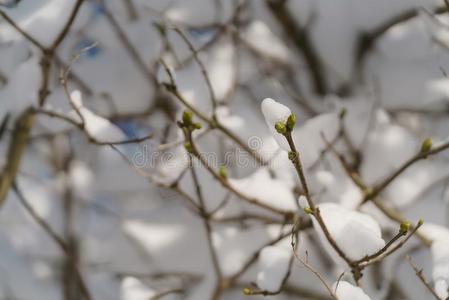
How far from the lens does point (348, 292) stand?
3.50 feet

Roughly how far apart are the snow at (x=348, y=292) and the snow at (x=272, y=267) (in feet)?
1.13

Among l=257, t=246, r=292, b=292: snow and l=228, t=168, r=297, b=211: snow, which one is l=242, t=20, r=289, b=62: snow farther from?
l=257, t=246, r=292, b=292: snow

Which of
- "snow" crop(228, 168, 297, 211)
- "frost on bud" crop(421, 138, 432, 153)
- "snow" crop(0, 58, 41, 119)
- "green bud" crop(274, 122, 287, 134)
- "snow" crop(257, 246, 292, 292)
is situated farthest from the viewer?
"snow" crop(0, 58, 41, 119)

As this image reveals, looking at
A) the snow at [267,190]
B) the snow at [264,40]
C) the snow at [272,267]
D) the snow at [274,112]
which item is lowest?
the snow at [274,112]

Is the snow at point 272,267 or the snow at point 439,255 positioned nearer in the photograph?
the snow at point 439,255

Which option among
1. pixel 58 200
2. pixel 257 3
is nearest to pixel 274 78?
pixel 257 3

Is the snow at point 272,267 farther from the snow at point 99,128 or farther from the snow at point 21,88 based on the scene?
the snow at point 21,88

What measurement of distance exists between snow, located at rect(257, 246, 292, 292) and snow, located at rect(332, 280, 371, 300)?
0.35 metres

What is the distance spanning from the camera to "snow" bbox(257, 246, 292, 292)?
56.1 inches

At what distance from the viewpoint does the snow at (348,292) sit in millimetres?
1050

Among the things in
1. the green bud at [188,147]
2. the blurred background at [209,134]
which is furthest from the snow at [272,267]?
the green bud at [188,147]

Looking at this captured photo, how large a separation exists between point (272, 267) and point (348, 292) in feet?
1.36

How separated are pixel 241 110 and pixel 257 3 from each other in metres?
0.40

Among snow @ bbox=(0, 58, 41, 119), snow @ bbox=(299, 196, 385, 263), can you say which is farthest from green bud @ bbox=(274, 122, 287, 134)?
snow @ bbox=(0, 58, 41, 119)
